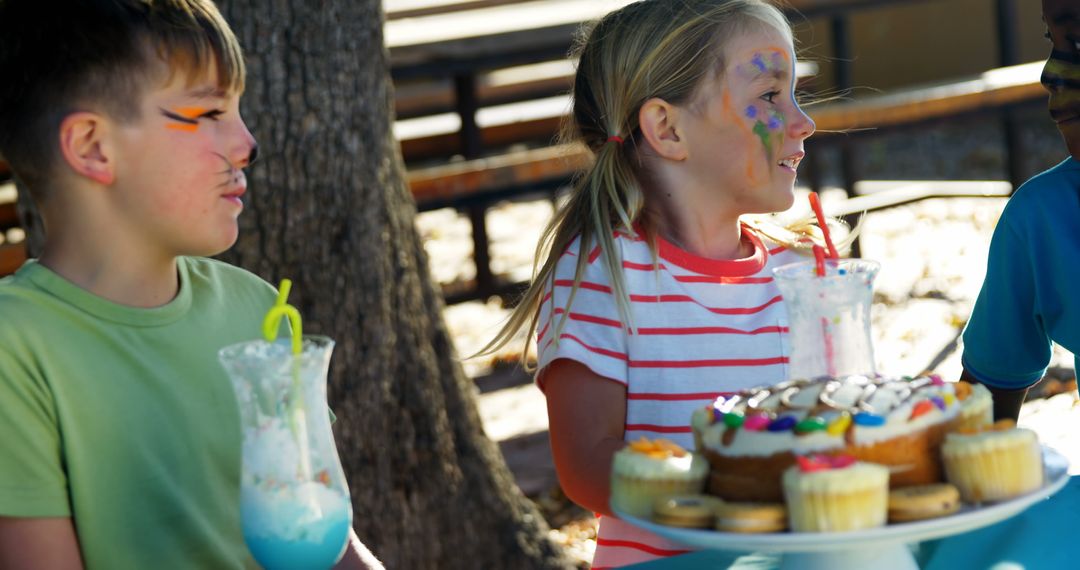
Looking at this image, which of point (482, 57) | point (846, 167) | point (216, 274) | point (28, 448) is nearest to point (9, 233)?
point (482, 57)

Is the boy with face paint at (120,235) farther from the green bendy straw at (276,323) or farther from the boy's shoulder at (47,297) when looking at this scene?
the green bendy straw at (276,323)

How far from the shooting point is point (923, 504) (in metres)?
1.33

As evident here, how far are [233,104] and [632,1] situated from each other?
90cm

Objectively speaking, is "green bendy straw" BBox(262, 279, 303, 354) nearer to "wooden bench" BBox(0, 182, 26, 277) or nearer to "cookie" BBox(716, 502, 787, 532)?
"cookie" BBox(716, 502, 787, 532)

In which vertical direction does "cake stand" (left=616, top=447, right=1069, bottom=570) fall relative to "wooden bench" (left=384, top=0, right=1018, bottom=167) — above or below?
below

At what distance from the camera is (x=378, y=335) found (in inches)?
133

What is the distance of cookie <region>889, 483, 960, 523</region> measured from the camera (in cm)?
133

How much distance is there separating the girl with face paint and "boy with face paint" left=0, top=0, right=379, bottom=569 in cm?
62

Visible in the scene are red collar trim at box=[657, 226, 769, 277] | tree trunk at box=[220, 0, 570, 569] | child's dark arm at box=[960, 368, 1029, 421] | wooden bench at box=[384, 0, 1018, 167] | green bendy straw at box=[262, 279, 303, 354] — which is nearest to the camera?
green bendy straw at box=[262, 279, 303, 354]

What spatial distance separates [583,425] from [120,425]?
0.72 metres

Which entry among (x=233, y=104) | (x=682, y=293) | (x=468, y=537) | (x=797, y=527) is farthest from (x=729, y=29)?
(x=468, y=537)

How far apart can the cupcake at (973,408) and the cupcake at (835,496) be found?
0.22 m

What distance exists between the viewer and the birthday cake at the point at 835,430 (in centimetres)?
142

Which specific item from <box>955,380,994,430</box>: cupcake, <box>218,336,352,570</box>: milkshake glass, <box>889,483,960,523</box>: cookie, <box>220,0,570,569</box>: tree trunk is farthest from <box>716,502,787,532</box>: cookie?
<box>220,0,570,569</box>: tree trunk
